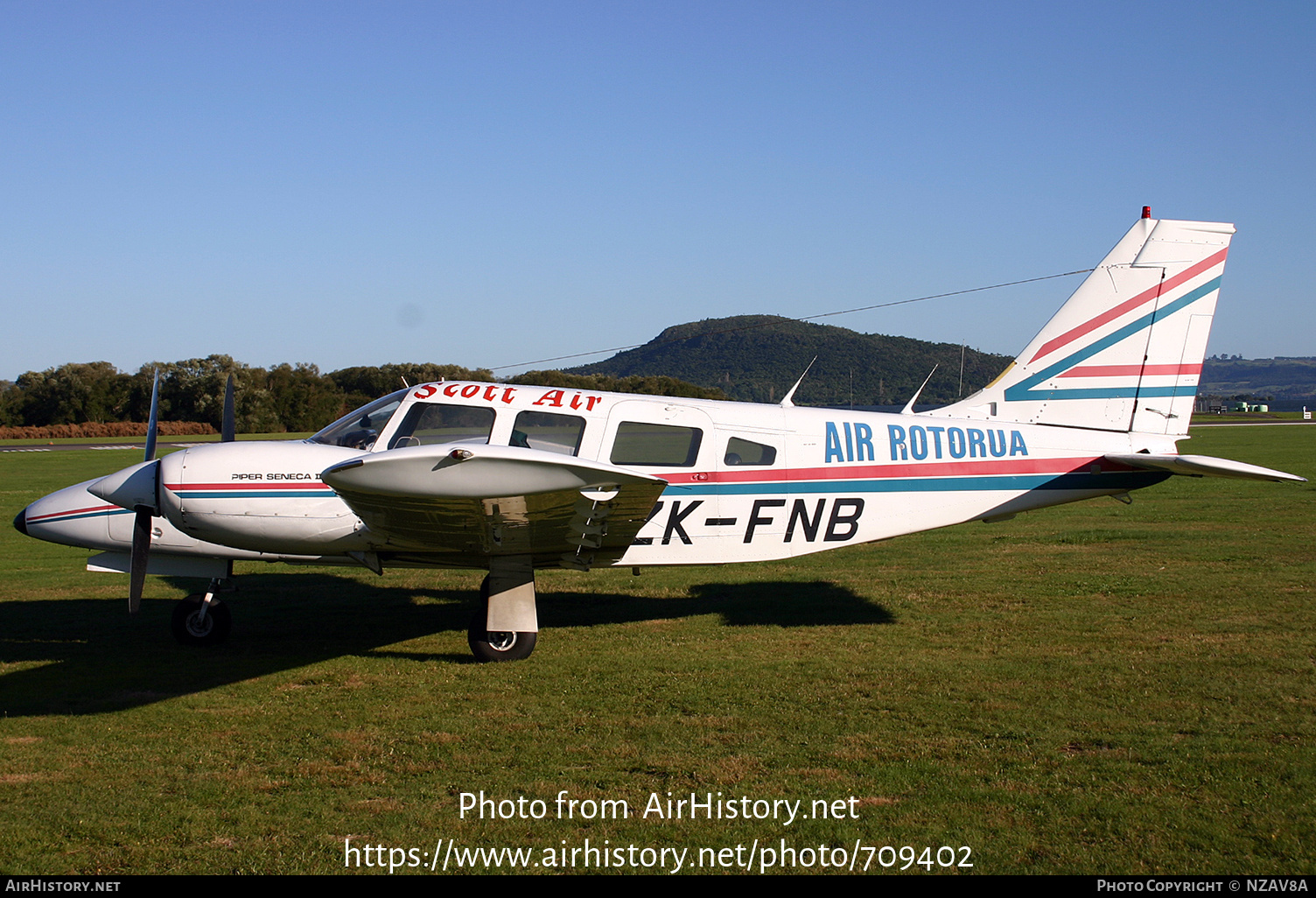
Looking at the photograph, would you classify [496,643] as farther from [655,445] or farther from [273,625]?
[273,625]

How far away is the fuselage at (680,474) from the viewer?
23.6ft

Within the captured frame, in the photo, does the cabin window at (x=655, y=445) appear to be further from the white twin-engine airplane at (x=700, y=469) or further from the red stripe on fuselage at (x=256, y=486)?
the red stripe on fuselage at (x=256, y=486)

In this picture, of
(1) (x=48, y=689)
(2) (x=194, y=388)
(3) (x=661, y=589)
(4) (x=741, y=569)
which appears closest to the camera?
(1) (x=48, y=689)

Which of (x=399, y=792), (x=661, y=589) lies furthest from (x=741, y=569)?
(x=399, y=792)

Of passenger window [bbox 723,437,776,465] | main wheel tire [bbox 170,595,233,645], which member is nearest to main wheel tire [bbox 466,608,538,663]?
passenger window [bbox 723,437,776,465]

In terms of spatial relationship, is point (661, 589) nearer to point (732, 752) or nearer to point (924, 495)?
point (924, 495)

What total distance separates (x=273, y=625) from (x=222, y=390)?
36.2 metres

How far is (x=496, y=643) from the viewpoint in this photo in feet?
24.2

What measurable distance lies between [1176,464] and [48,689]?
9.39 meters

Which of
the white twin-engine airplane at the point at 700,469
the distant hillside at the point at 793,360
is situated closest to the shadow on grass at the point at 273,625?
the white twin-engine airplane at the point at 700,469

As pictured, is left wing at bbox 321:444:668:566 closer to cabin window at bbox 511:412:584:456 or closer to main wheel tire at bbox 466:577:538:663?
main wheel tire at bbox 466:577:538:663

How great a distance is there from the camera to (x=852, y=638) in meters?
7.86

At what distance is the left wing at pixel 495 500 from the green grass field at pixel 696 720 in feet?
3.42
